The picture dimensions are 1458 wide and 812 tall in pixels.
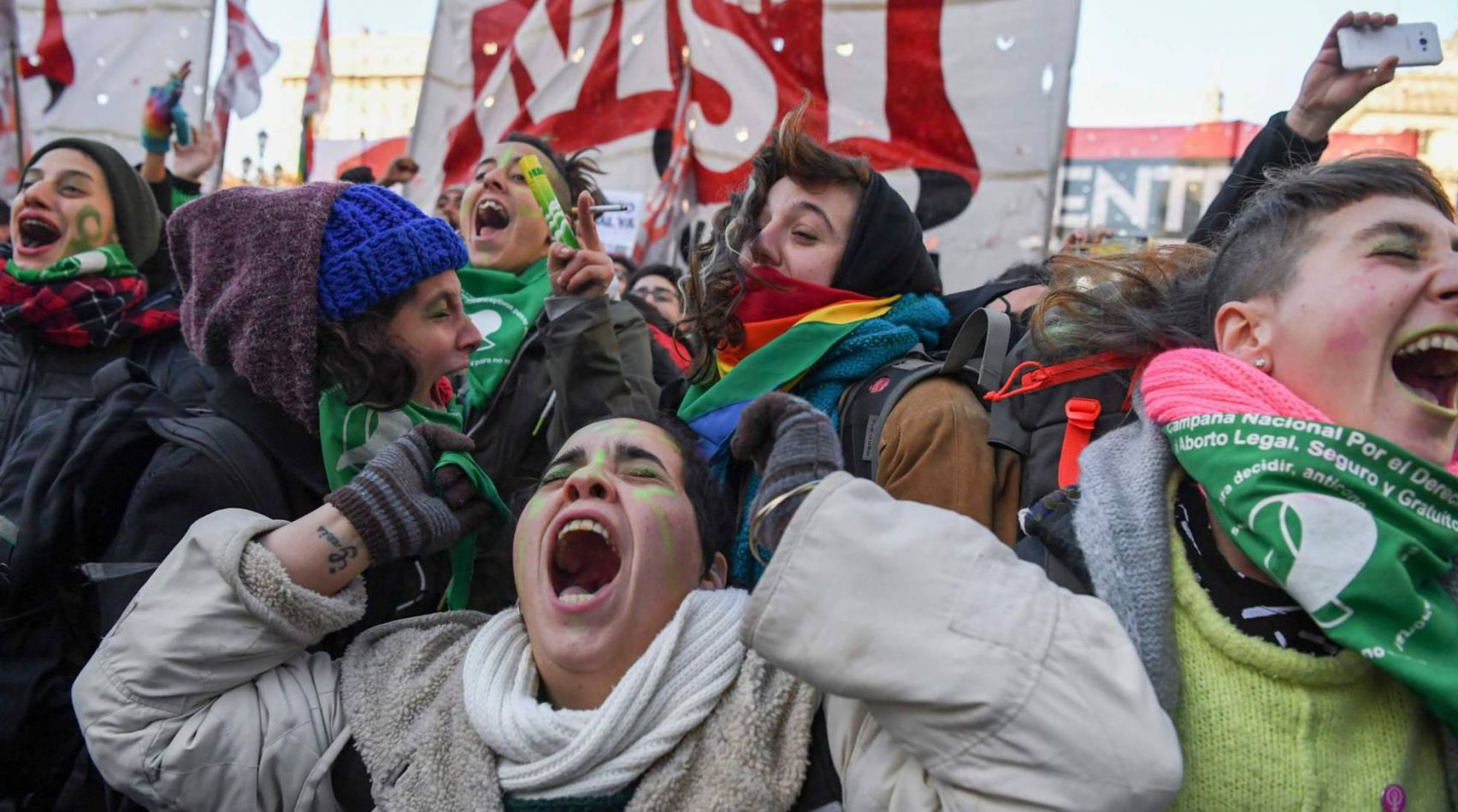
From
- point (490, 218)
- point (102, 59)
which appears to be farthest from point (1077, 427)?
point (102, 59)

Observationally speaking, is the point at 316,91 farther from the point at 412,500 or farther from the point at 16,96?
the point at 412,500

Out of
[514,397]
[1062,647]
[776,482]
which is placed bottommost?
[514,397]

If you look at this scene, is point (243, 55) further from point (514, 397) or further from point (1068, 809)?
point (1068, 809)

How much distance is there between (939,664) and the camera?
1352 millimetres

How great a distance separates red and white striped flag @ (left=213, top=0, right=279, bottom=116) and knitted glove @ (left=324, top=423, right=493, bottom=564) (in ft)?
19.7

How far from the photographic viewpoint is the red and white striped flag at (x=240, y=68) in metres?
7.07

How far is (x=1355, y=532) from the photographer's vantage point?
1.36 metres

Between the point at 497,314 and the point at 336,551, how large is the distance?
144cm

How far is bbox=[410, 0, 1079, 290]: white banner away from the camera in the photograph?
5.47m

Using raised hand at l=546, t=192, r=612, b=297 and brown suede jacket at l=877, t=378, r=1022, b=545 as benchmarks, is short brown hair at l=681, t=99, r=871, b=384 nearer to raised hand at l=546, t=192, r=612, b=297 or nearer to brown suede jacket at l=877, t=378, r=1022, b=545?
raised hand at l=546, t=192, r=612, b=297

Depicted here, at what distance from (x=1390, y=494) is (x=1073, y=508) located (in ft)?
1.47

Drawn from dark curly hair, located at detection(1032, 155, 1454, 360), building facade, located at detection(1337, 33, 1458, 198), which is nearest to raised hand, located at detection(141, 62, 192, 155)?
dark curly hair, located at detection(1032, 155, 1454, 360)

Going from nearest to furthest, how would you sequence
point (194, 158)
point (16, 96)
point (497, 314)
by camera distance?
point (497, 314) < point (194, 158) < point (16, 96)

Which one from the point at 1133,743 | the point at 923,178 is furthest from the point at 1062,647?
the point at 923,178
